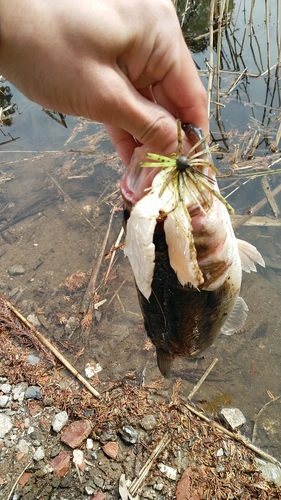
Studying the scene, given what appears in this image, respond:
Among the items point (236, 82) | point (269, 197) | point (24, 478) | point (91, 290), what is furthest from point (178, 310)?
point (236, 82)

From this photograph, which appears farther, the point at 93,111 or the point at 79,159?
the point at 79,159

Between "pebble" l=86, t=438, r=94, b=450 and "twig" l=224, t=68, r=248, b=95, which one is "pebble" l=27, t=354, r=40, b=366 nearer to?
"pebble" l=86, t=438, r=94, b=450

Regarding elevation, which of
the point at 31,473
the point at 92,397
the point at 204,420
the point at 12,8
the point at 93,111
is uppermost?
the point at 12,8

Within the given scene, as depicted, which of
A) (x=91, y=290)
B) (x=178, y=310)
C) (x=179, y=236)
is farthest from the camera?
(x=91, y=290)

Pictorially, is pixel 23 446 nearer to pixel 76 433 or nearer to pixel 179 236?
pixel 76 433

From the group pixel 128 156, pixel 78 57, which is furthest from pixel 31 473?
pixel 78 57

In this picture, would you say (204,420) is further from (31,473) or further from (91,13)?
(91,13)

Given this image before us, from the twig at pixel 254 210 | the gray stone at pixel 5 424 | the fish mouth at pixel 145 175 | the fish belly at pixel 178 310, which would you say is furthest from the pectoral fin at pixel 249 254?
the twig at pixel 254 210
